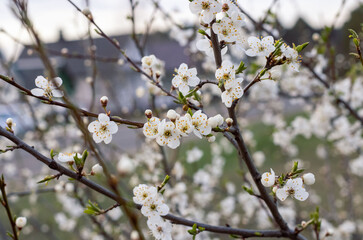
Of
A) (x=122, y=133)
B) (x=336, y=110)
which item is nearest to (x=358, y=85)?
(x=336, y=110)

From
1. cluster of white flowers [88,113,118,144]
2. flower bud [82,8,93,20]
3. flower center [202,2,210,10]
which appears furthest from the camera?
flower bud [82,8,93,20]

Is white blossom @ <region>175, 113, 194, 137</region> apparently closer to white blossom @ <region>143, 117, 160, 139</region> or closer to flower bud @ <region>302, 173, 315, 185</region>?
white blossom @ <region>143, 117, 160, 139</region>

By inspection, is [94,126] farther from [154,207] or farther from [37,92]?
[154,207]

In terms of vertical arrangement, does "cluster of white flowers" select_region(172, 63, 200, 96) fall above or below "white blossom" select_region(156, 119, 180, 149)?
above

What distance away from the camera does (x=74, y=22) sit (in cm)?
322

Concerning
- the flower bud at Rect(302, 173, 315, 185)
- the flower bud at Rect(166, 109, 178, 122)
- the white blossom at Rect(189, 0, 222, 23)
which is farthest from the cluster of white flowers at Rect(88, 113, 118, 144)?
the flower bud at Rect(302, 173, 315, 185)

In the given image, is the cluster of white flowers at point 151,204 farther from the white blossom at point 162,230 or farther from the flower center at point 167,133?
the flower center at point 167,133

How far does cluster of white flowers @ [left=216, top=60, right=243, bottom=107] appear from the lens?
53.7 inches

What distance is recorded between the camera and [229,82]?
1.38 metres

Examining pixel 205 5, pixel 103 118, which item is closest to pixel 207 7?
pixel 205 5

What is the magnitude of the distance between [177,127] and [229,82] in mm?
307

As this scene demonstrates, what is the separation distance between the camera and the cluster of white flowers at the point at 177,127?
133 cm

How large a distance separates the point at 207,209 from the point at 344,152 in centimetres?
259

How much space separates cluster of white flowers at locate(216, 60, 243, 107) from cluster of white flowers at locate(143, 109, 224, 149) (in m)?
0.10
